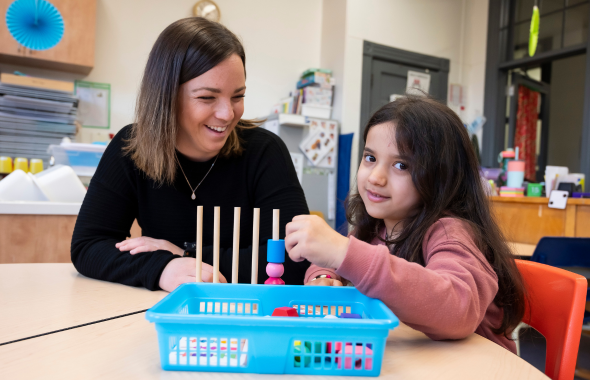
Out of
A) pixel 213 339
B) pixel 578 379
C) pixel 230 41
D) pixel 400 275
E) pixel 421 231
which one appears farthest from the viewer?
pixel 578 379

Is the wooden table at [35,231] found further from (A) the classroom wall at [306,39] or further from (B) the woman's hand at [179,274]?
(A) the classroom wall at [306,39]

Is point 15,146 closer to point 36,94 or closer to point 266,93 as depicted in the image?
point 36,94

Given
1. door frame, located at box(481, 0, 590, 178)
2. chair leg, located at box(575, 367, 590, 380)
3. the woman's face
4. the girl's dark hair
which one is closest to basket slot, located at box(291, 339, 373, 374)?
the girl's dark hair

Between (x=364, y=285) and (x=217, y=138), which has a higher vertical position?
(x=217, y=138)

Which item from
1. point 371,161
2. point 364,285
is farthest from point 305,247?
point 371,161

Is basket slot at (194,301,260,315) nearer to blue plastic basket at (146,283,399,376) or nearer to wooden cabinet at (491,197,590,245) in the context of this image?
blue plastic basket at (146,283,399,376)

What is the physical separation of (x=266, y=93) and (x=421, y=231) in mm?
3112

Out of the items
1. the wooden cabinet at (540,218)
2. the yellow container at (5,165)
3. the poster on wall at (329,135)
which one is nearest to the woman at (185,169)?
the yellow container at (5,165)

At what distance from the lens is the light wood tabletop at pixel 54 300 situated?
2.12ft

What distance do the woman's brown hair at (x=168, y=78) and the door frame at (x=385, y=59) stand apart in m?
2.65

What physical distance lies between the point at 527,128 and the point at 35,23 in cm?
412

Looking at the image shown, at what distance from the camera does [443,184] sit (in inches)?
33.8

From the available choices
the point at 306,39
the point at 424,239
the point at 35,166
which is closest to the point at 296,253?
the point at 424,239

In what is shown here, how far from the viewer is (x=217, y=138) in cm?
112
